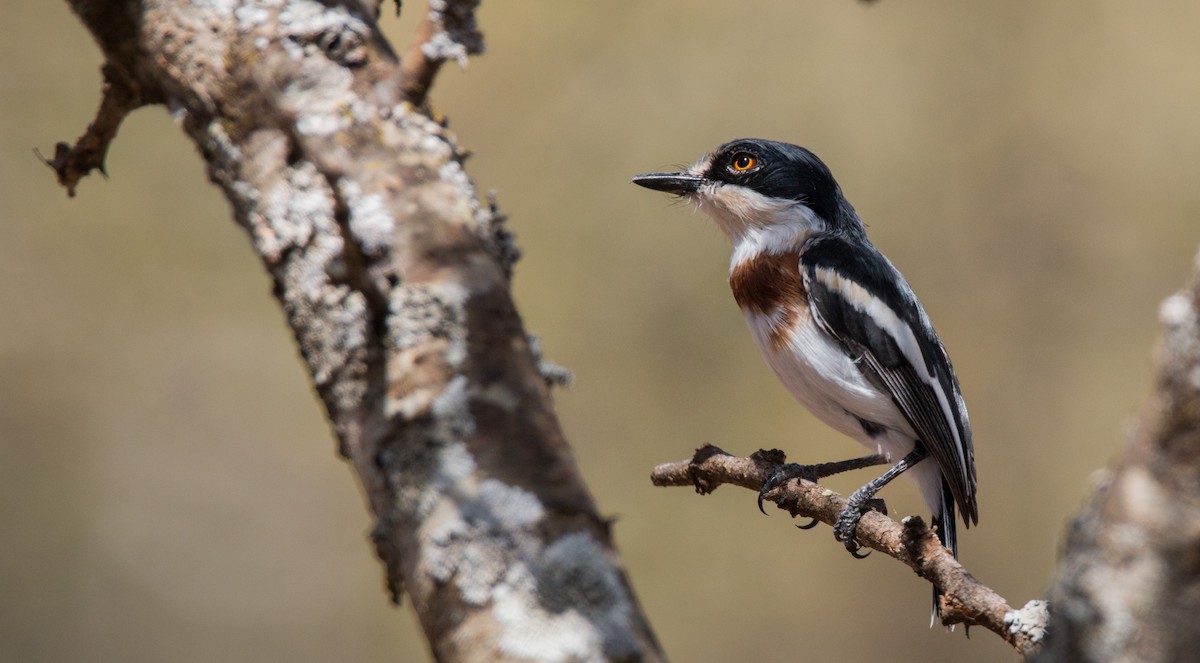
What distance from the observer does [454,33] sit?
204 cm

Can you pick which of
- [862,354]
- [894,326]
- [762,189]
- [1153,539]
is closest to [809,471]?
[862,354]

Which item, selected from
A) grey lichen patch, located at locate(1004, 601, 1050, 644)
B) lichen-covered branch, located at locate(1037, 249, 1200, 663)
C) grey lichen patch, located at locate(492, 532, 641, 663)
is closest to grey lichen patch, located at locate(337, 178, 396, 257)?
grey lichen patch, located at locate(492, 532, 641, 663)

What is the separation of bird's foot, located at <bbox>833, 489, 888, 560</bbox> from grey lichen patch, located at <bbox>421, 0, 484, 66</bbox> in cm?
161

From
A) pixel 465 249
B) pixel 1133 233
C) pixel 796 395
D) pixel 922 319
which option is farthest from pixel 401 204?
pixel 1133 233

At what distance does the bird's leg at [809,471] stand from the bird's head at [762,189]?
96cm

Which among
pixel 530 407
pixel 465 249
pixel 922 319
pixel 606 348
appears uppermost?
pixel 606 348

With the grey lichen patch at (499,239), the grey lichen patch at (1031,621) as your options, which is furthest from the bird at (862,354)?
the grey lichen patch at (499,239)

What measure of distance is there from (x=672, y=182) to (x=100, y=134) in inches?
99.8

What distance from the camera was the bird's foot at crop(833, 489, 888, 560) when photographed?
10.3 feet

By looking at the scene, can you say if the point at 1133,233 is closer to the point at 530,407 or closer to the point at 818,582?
the point at 818,582

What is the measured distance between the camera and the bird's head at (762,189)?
14.7ft

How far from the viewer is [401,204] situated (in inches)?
73.9

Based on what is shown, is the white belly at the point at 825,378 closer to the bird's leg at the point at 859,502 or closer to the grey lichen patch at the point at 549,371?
the bird's leg at the point at 859,502

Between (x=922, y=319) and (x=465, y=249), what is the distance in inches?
105
